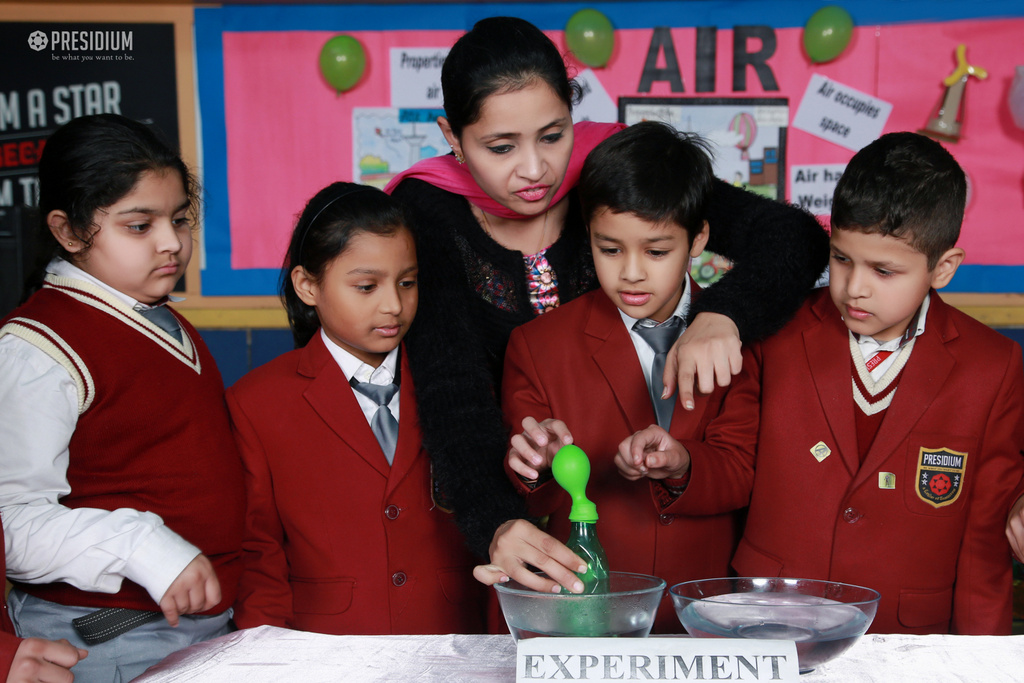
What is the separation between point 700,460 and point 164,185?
3.31 ft

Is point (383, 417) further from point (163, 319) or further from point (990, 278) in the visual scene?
point (990, 278)

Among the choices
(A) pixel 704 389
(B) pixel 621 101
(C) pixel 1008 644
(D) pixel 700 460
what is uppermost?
(B) pixel 621 101

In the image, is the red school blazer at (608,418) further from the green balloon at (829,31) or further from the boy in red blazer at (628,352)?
the green balloon at (829,31)

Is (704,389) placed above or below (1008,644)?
above

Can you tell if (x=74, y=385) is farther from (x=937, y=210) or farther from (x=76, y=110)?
(x=76, y=110)

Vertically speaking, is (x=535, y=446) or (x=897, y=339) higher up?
(x=897, y=339)

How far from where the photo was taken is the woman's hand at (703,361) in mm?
1246

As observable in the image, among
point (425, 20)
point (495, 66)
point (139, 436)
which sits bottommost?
point (139, 436)

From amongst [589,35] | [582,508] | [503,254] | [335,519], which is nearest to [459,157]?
[503,254]

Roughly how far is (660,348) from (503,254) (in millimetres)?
349

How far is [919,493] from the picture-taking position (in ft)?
4.66

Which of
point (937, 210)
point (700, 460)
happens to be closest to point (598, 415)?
point (700, 460)

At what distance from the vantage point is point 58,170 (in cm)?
142

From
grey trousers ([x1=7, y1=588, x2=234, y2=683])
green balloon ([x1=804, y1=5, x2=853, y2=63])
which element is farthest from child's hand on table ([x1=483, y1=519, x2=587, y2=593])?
green balloon ([x1=804, y1=5, x2=853, y2=63])
